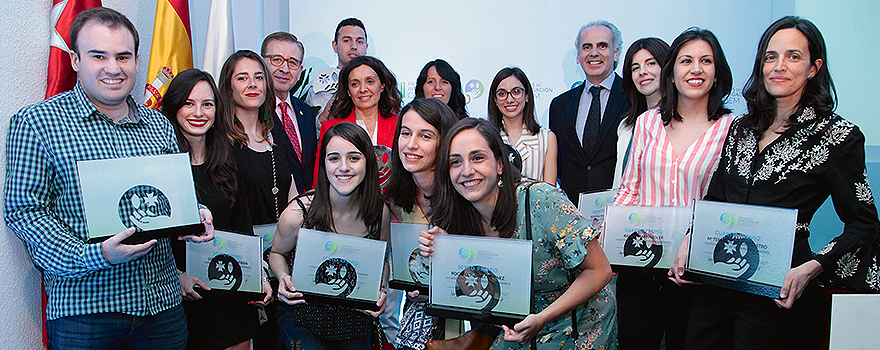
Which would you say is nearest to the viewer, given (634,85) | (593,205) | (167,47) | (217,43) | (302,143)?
(593,205)

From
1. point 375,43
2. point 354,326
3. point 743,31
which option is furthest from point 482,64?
point 354,326

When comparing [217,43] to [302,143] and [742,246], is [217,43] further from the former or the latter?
[742,246]

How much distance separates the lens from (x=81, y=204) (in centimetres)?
205

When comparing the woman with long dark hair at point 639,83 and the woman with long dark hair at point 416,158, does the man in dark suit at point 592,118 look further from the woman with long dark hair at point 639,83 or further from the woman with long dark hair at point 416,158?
the woman with long dark hair at point 416,158

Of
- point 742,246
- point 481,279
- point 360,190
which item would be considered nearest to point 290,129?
point 360,190

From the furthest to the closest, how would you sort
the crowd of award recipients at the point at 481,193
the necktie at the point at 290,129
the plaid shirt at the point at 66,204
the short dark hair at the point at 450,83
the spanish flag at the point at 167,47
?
the short dark hair at the point at 450,83, the necktie at the point at 290,129, the spanish flag at the point at 167,47, the crowd of award recipients at the point at 481,193, the plaid shirt at the point at 66,204

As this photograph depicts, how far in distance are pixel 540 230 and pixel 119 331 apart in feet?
5.42

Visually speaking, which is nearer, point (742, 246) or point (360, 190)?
point (742, 246)

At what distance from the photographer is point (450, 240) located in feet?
6.78

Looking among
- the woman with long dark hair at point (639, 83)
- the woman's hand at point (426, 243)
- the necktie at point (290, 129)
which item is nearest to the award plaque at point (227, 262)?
the woman's hand at point (426, 243)

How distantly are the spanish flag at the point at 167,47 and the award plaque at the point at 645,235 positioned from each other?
8.72ft

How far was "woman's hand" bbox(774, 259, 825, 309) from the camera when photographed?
2088 millimetres

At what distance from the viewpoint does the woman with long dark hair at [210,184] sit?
2.66 meters

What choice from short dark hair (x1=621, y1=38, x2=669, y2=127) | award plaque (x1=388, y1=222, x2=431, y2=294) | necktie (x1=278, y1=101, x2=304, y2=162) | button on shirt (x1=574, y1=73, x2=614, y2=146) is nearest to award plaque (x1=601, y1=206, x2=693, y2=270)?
award plaque (x1=388, y1=222, x2=431, y2=294)
